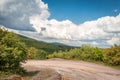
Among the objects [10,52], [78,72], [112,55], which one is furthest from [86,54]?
[10,52]

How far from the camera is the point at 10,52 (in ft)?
74.6

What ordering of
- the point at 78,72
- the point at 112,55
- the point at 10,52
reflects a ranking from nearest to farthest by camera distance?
1. the point at 10,52
2. the point at 78,72
3. the point at 112,55

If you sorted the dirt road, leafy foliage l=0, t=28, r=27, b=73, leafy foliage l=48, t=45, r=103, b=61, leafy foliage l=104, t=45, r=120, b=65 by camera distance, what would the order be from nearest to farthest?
leafy foliage l=0, t=28, r=27, b=73
the dirt road
leafy foliage l=104, t=45, r=120, b=65
leafy foliage l=48, t=45, r=103, b=61

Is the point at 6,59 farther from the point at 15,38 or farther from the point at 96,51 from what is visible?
the point at 96,51

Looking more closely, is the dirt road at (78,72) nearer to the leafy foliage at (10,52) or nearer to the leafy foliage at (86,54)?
the leafy foliage at (10,52)

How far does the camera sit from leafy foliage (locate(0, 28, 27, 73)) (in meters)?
22.4

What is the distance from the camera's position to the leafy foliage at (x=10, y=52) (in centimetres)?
2241

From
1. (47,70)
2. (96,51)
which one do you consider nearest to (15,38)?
(47,70)

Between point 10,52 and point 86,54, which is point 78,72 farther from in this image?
point 86,54

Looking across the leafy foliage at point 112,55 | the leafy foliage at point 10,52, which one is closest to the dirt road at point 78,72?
the leafy foliage at point 10,52

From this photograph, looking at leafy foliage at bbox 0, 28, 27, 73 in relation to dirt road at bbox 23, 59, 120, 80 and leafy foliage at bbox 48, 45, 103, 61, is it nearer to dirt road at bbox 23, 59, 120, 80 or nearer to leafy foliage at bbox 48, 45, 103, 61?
dirt road at bbox 23, 59, 120, 80

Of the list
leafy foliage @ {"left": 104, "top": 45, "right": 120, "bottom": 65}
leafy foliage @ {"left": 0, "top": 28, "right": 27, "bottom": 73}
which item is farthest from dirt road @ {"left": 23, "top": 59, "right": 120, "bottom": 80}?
leafy foliage @ {"left": 104, "top": 45, "right": 120, "bottom": 65}

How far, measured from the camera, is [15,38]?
2447cm

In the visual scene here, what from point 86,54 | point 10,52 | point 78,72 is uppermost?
point 86,54
